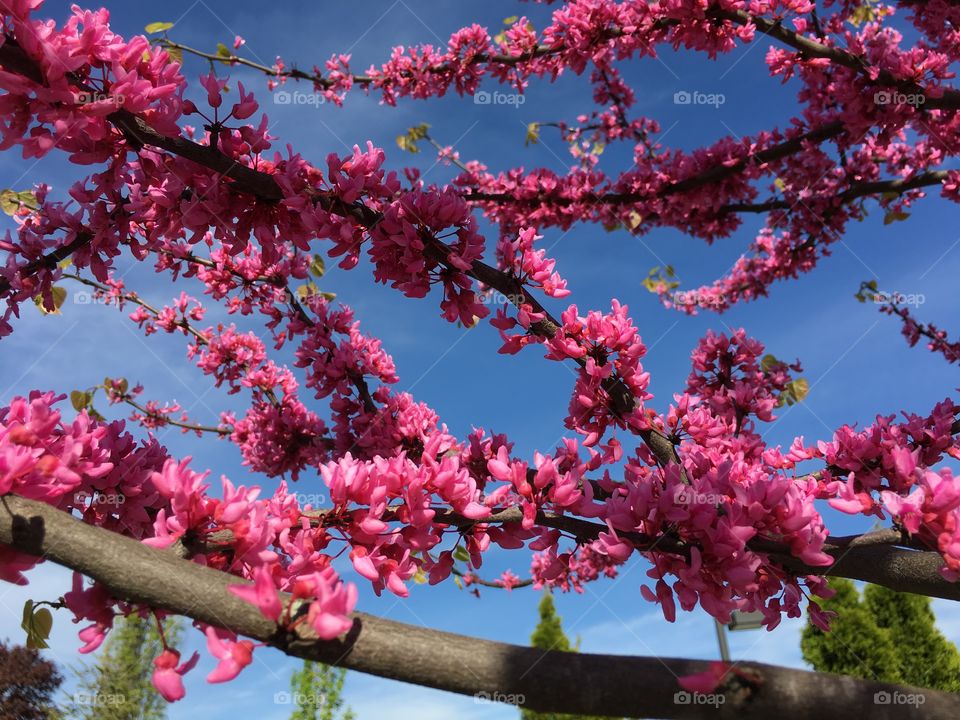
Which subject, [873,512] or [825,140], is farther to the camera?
[825,140]

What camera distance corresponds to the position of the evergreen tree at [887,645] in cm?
1462

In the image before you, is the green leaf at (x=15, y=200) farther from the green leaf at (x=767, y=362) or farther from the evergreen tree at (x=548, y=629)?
the evergreen tree at (x=548, y=629)

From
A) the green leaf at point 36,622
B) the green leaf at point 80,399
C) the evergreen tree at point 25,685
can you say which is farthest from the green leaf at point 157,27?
the evergreen tree at point 25,685

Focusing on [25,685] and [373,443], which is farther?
[25,685]

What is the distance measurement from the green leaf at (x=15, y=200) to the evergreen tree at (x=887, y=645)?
16.9m

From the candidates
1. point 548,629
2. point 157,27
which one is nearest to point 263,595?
point 157,27

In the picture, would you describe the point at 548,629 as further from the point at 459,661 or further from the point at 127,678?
the point at 459,661

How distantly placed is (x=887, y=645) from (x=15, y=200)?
61.3 feet

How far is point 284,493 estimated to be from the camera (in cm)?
250

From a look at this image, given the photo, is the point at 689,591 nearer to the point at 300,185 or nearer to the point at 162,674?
the point at 162,674

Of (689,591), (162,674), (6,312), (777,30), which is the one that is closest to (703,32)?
(777,30)

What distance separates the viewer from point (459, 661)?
1290mm

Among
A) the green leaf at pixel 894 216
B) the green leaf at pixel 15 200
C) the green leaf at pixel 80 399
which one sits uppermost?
the green leaf at pixel 894 216

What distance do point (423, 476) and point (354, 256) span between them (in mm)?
1293
